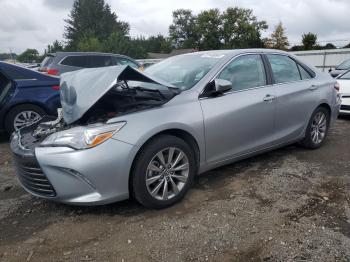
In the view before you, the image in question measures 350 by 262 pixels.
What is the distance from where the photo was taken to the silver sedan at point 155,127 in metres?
3.06

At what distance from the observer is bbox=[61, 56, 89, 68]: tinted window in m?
10.8

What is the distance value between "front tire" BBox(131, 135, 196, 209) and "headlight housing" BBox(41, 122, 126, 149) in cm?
35

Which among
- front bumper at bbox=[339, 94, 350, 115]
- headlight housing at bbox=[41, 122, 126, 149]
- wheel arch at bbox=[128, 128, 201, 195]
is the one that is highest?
headlight housing at bbox=[41, 122, 126, 149]

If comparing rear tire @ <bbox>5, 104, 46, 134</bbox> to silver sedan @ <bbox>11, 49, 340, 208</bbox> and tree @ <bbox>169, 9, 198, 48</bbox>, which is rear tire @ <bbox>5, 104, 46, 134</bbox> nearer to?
silver sedan @ <bbox>11, 49, 340, 208</bbox>

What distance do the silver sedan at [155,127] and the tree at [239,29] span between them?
2615 inches

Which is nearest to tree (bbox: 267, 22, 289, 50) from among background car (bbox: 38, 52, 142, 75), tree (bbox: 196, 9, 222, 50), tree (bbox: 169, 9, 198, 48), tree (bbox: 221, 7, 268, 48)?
tree (bbox: 221, 7, 268, 48)

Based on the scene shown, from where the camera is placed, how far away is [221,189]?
3.94 metres

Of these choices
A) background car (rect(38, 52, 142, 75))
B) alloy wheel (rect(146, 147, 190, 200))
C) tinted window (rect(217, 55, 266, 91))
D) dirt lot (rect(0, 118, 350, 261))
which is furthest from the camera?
background car (rect(38, 52, 142, 75))

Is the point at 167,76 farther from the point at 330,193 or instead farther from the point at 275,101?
the point at 330,193

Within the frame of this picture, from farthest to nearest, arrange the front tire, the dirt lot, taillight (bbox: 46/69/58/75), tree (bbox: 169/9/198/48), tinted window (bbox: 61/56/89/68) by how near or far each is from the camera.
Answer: tree (bbox: 169/9/198/48) → tinted window (bbox: 61/56/89/68) → taillight (bbox: 46/69/58/75) → the front tire → the dirt lot

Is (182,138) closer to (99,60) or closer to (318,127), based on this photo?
(318,127)

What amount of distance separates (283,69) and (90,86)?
8.99 ft

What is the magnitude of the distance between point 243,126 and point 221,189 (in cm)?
76

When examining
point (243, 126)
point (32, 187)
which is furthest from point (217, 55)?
point (32, 187)
